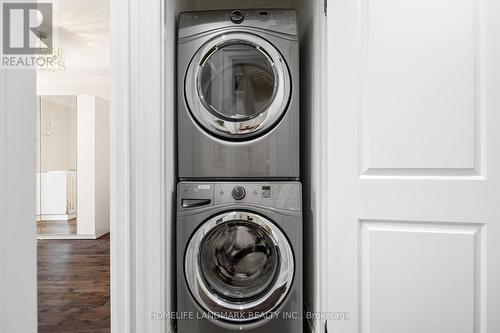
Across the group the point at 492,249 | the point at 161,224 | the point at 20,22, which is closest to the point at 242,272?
the point at 161,224

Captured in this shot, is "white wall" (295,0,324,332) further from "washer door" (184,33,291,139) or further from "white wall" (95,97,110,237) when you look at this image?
"white wall" (95,97,110,237)

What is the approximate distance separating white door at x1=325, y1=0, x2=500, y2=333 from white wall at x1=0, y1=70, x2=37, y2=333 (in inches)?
46.1

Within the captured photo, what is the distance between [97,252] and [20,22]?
397cm

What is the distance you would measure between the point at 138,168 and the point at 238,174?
520 millimetres

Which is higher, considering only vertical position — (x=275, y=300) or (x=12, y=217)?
(x=12, y=217)

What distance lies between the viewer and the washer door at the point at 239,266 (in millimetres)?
1663

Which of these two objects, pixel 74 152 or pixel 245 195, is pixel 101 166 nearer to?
pixel 74 152

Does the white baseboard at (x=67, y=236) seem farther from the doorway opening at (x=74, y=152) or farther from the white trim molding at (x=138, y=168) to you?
the white trim molding at (x=138, y=168)

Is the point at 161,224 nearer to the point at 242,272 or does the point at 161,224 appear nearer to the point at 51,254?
the point at 242,272

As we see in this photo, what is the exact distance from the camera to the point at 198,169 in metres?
1.74

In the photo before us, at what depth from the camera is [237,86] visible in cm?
177

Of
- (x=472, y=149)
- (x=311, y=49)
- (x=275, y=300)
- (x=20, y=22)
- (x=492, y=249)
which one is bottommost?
(x=275, y=300)

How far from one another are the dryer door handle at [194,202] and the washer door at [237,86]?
1.13 ft

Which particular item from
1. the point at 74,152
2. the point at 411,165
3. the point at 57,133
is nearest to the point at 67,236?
the point at 74,152
